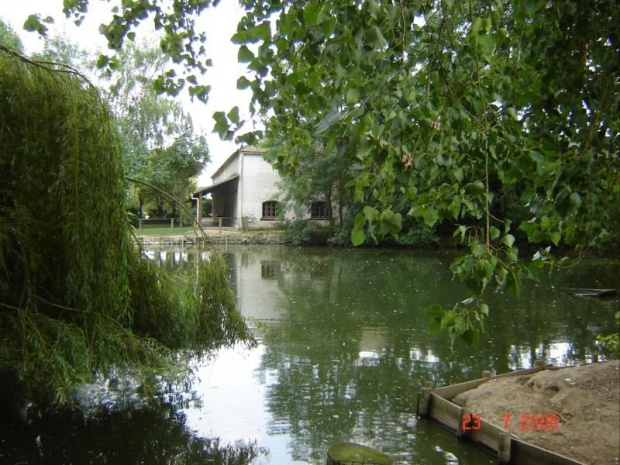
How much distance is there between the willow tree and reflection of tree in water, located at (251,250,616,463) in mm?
2341

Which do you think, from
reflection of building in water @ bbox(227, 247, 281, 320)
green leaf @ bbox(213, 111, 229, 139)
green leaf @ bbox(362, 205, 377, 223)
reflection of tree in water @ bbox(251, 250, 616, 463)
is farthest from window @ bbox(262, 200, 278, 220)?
green leaf @ bbox(362, 205, 377, 223)

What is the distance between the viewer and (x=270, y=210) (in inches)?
1553

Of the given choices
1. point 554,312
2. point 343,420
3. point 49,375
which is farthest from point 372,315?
point 49,375

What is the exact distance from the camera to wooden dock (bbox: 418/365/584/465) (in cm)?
517

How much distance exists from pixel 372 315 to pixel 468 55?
10.9 meters

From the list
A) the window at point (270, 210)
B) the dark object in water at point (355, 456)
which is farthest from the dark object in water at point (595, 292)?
the window at point (270, 210)

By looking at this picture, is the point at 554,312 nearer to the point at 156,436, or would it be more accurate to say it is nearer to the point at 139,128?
the point at 156,436

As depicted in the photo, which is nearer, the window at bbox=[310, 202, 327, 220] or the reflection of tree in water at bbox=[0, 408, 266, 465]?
the reflection of tree in water at bbox=[0, 408, 266, 465]

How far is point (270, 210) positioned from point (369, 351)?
29668mm

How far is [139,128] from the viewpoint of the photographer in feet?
117

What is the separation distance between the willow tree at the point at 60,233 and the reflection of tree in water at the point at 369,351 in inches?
92.2

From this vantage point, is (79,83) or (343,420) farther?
(343,420)
